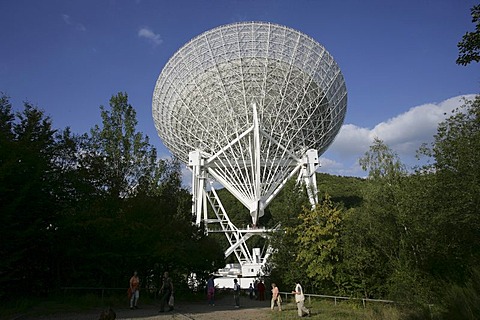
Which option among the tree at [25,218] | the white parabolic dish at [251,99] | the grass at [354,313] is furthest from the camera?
the white parabolic dish at [251,99]

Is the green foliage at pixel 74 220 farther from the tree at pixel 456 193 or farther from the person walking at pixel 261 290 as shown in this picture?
the tree at pixel 456 193

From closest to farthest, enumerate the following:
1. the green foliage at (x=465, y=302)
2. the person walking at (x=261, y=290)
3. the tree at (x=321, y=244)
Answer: the green foliage at (x=465, y=302)
the tree at (x=321, y=244)
the person walking at (x=261, y=290)

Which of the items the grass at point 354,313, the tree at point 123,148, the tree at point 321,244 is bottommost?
the grass at point 354,313

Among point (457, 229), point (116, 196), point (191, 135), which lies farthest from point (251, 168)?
point (457, 229)

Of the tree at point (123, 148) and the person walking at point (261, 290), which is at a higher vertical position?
the tree at point (123, 148)

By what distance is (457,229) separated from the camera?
1291 centimetres

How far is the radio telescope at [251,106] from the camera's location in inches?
1280

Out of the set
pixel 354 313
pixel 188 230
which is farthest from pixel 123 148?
pixel 354 313

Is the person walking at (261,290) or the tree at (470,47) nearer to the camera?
the tree at (470,47)

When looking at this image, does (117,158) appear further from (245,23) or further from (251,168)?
(245,23)

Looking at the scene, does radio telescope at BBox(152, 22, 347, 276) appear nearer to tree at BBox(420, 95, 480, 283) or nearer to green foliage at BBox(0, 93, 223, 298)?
green foliage at BBox(0, 93, 223, 298)

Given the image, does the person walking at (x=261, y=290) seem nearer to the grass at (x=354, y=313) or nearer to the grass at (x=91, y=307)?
the grass at (x=354, y=313)

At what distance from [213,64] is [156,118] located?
8971mm

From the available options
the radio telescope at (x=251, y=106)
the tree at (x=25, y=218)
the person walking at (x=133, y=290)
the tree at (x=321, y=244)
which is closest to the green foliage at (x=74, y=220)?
the tree at (x=25, y=218)
